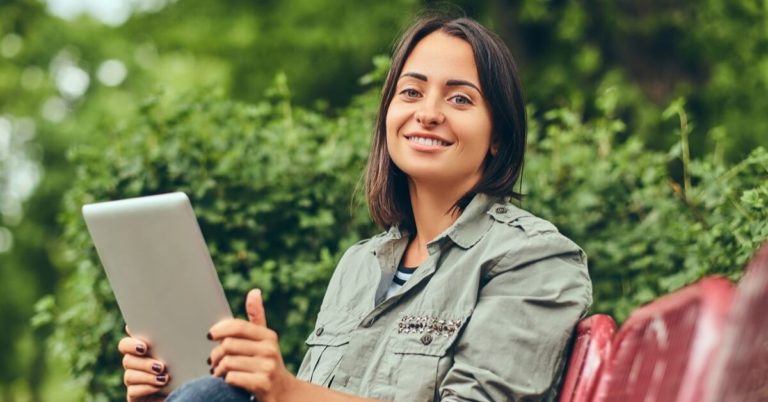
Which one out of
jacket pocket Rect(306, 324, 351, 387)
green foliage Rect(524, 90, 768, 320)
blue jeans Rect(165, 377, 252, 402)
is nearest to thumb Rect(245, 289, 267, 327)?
blue jeans Rect(165, 377, 252, 402)

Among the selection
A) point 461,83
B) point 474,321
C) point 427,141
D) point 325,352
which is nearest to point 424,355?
point 474,321

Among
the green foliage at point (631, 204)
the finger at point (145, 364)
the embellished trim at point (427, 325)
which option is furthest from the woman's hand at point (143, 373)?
the green foliage at point (631, 204)

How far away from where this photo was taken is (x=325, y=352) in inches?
112

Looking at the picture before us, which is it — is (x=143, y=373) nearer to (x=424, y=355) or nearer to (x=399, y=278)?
(x=424, y=355)

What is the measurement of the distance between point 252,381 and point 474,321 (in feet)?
1.83

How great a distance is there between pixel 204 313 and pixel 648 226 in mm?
2588

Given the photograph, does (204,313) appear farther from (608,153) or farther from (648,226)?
(608,153)

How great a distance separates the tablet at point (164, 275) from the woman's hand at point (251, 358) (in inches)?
9.3

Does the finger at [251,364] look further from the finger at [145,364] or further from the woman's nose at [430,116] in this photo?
the woman's nose at [430,116]

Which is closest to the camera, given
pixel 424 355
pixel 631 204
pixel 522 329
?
pixel 522 329

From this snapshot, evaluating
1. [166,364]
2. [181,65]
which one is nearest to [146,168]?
A: [166,364]

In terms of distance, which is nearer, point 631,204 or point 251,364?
point 251,364

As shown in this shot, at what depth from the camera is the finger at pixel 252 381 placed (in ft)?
Answer: 6.82

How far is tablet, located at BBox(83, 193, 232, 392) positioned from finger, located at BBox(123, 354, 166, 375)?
0.06 ft
